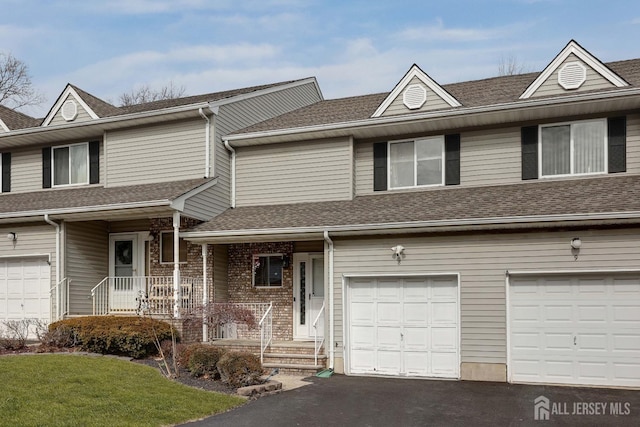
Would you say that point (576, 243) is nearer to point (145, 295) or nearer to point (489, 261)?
point (489, 261)

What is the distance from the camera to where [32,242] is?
17016 millimetres

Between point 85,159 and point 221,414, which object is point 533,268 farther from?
point 85,159

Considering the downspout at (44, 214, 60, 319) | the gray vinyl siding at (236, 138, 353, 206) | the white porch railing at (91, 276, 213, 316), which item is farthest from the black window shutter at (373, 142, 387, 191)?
the downspout at (44, 214, 60, 319)

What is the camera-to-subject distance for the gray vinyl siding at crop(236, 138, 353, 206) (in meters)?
16.6

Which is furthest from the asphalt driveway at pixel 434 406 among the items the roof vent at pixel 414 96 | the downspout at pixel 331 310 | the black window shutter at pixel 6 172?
the black window shutter at pixel 6 172

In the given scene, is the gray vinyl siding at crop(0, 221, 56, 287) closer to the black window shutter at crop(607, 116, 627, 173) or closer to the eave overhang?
the eave overhang

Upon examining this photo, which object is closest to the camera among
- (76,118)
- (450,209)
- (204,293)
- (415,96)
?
(450,209)

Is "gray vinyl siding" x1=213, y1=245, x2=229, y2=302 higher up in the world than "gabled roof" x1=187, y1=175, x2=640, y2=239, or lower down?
lower down

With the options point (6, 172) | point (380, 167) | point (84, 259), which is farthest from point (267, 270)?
point (6, 172)

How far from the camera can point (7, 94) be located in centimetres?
3722

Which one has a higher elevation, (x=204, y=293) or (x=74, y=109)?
(x=74, y=109)

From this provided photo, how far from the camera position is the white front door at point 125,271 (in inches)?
687

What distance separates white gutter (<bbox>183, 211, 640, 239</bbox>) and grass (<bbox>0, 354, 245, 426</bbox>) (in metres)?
3.98

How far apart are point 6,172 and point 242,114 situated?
8044 millimetres
